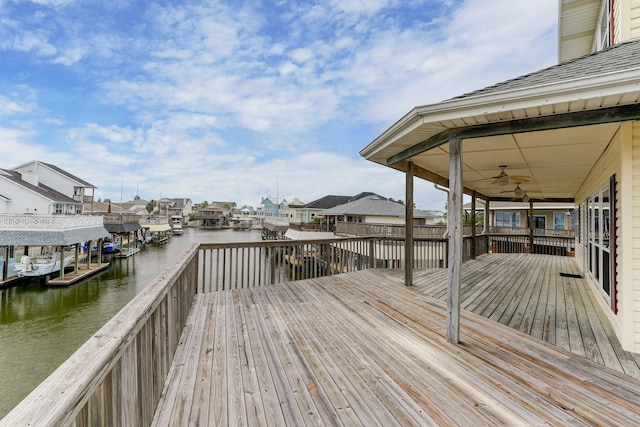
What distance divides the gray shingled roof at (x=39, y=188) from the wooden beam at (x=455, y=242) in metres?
32.3

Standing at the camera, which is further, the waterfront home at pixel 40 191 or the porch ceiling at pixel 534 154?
the waterfront home at pixel 40 191

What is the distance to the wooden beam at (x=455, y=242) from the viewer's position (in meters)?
3.13

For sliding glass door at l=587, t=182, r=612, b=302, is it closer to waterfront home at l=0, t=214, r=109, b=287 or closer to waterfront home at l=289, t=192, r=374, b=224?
waterfront home at l=0, t=214, r=109, b=287

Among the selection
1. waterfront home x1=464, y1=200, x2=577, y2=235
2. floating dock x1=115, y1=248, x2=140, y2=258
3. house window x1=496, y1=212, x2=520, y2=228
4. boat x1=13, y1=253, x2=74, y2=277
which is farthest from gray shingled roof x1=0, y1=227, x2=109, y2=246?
house window x1=496, y1=212, x2=520, y2=228

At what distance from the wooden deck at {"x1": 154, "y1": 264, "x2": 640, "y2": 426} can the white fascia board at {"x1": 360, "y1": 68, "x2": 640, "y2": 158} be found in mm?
2316

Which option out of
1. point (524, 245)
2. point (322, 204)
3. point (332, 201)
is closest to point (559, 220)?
point (524, 245)

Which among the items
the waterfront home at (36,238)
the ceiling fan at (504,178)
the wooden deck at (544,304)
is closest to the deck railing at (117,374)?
the wooden deck at (544,304)

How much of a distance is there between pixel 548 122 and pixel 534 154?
1.88m

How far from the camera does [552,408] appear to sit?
2057 millimetres

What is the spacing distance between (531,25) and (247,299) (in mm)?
11043

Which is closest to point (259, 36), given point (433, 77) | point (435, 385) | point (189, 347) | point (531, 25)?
point (433, 77)

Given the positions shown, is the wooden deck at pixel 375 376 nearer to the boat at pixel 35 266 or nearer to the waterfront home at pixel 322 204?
the boat at pixel 35 266

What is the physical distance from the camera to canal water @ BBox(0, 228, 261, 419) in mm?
8711

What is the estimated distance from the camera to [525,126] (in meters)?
2.76
